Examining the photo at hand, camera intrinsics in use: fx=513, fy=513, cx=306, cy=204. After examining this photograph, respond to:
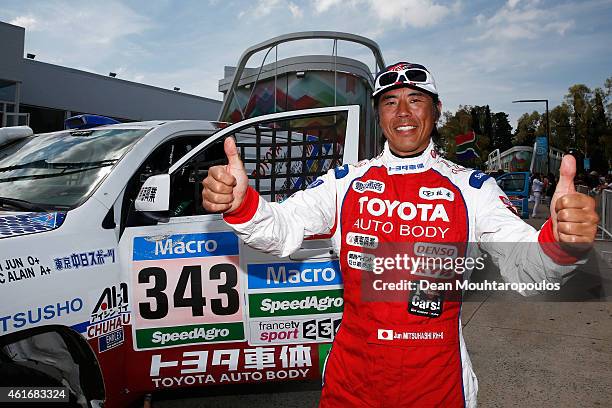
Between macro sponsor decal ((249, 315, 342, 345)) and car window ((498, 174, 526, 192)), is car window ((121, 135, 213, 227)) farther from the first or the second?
car window ((498, 174, 526, 192))

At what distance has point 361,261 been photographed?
177 cm

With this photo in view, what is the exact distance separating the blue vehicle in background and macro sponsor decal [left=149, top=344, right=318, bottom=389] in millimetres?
15045

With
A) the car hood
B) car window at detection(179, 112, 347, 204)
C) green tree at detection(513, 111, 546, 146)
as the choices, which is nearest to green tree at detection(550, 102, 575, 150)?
Answer: green tree at detection(513, 111, 546, 146)

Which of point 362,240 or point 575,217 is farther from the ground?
point 575,217

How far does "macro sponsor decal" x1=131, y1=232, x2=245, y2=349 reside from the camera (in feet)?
8.84

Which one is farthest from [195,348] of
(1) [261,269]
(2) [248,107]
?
(2) [248,107]

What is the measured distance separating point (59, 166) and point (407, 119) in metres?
2.10

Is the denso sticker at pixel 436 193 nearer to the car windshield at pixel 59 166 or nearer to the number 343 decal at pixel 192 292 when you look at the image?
the number 343 decal at pixel 192 292

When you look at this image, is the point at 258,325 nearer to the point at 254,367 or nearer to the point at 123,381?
the point at 254,367

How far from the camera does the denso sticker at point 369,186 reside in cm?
179

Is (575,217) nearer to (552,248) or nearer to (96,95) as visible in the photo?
(552,248)

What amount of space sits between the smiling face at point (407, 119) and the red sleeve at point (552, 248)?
57 cm

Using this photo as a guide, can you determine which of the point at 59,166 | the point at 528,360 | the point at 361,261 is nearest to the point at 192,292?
the point at 59,166

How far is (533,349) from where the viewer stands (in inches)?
177
